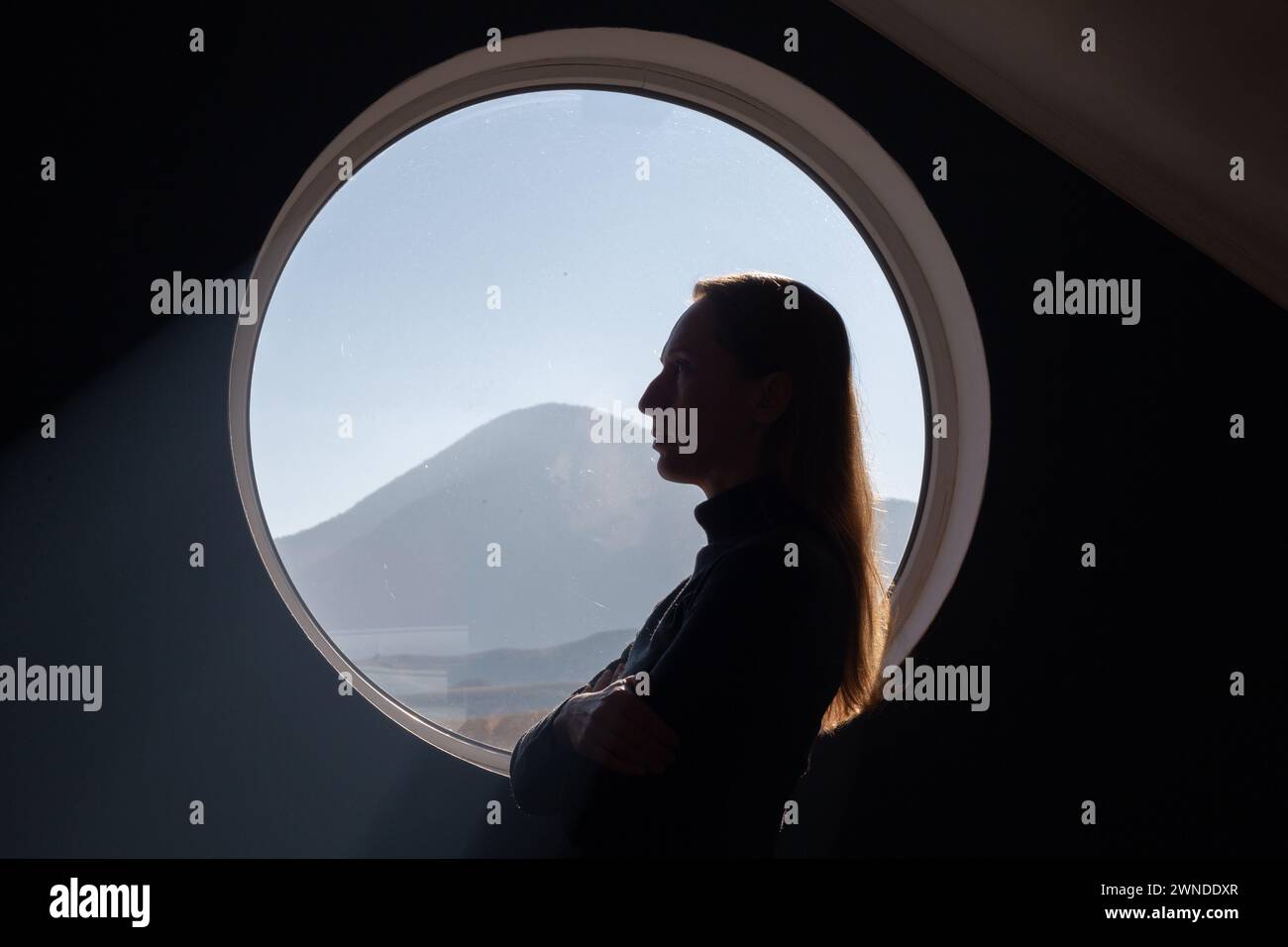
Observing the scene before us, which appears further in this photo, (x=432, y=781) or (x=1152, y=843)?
(x=1152, y=843)

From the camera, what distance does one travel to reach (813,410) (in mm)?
1199

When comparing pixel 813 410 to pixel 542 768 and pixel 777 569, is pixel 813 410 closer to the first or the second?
pixel 777 569

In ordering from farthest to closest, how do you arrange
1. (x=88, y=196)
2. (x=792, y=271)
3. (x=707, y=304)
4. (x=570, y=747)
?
(x=792, y=271), (x=88, y=196), (x=707, y=304), (x=570, y=747)

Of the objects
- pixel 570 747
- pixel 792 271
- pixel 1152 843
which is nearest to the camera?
pixel 570 747

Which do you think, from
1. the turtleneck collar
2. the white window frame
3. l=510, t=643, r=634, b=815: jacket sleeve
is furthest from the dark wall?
the turtleneck collar

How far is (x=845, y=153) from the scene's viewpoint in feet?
6.15

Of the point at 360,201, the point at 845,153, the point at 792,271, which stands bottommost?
the point at 792,271

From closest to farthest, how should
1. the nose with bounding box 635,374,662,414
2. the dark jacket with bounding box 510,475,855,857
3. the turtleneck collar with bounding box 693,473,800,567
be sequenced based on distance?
the dark jacket with bounding box 510,475,855,857
the turtleneck collar with bounding box 693,473,800,567
the nose with bounding box 635,374,662,414

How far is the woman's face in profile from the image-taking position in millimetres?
1197

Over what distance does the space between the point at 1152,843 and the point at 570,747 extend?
4.16ft

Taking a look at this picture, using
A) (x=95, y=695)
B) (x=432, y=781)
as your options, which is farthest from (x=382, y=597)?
(x=95, y=695)

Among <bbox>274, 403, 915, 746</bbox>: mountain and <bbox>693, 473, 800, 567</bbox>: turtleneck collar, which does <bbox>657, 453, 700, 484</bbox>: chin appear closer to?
<bbox>693, 473, 800, 567</bbox>: turtleneck collar

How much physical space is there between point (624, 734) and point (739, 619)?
0.19m
